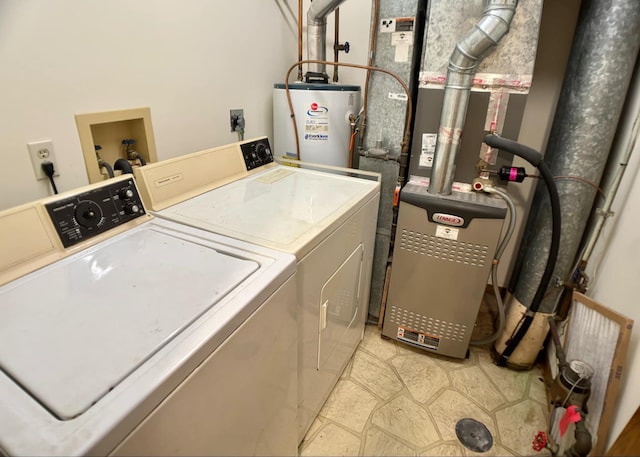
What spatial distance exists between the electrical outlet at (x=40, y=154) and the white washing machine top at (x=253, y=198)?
26cm

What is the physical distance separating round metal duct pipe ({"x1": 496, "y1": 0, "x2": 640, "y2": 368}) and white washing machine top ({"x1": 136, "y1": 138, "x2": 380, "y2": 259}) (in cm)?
87

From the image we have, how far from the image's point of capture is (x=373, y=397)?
173cm

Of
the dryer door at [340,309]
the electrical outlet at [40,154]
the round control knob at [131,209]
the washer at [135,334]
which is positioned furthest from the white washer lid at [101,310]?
the dryer door at [340,309]

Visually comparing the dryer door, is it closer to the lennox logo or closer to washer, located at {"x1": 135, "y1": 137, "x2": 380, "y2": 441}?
washer, located at {"x1": 135, "y1": 137, "x2": 380, "y2": 441}

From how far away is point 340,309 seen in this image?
1.54 meters

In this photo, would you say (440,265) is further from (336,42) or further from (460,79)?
(336,42)

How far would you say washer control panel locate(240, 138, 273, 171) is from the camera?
1.72 metres

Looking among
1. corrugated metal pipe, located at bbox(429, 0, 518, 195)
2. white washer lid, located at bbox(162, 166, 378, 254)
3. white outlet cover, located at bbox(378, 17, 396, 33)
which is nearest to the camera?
white washer lid, located at bbox(162, 166, 378, 254)

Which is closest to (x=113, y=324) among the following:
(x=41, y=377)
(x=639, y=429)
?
(x=41, y=377)

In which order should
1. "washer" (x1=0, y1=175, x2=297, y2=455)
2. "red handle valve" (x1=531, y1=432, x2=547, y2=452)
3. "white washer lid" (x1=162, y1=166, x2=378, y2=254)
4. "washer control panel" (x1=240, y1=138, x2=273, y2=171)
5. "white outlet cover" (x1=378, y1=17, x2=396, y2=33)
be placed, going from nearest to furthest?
"washer" (x1=0, y1=175, x2=297, y2=455), "white washer lid" (x1=162, y1=166, x2=378, y2=254), "red handle valve" (x1=531, y1=432, x2=547, y2=452), "white outlet cover" (x1=378, y1=17, x2=396, y2=33), "washer control panel" (x1=240, y1=138, x2=273, y2=171)

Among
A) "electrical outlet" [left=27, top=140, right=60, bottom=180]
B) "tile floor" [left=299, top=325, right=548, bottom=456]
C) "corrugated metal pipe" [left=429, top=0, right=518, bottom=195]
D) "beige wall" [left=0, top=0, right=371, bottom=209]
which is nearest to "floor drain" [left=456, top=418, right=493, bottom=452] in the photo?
"tile floor" [left=299, top=325, right=548, bottom=456]

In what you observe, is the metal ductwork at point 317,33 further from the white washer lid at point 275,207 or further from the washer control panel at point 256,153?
the white washer lid at point 275,207

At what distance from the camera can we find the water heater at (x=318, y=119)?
1.85 metres

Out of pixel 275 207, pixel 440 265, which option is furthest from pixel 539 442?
pixel 275 207
